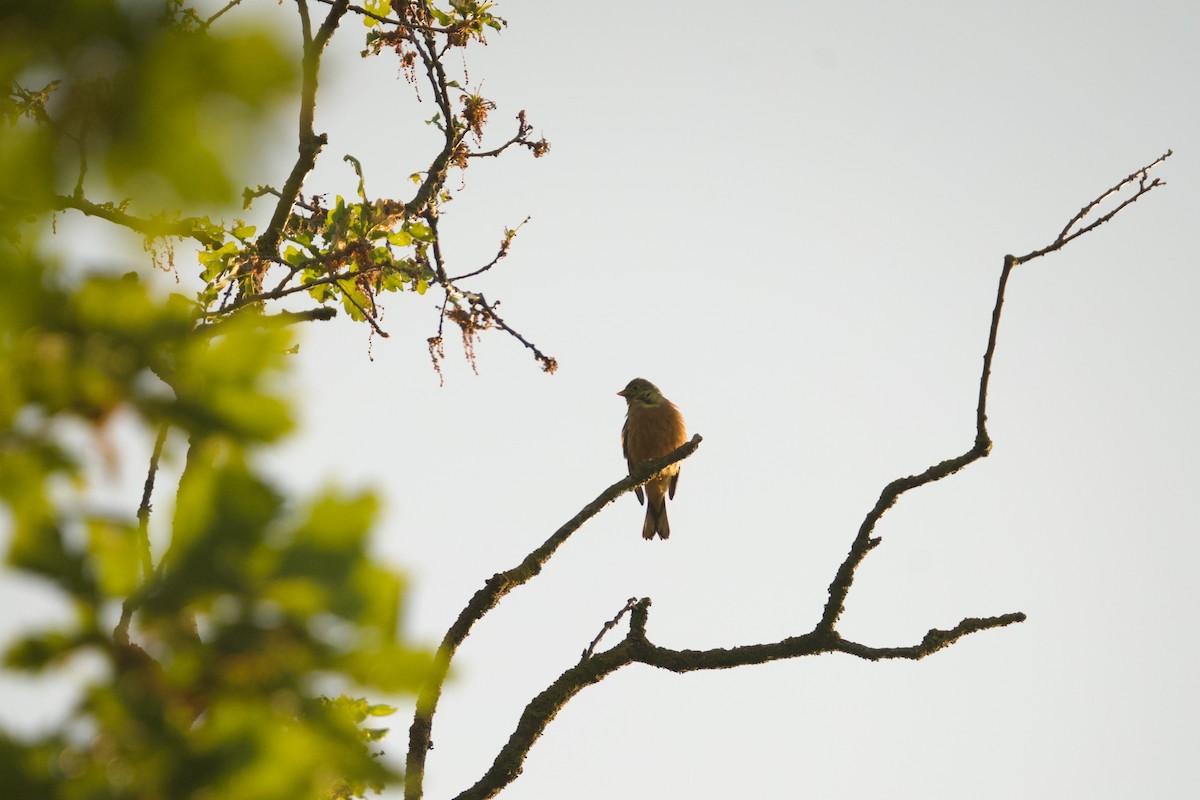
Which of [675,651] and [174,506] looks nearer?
[174,506]

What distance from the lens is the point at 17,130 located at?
102cm

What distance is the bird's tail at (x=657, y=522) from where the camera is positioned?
11234mm

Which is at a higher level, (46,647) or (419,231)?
(419,231)

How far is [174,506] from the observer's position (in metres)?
1.04

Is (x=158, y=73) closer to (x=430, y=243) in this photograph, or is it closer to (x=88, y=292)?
(x=88, y=292)

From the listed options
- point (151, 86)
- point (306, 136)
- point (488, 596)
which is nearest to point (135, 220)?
point (151, 86)

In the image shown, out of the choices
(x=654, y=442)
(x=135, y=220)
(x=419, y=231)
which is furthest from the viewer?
(x=654, y=442)

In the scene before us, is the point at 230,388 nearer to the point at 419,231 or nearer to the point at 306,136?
the point at 306,136

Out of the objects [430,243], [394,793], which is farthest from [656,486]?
[394,793]

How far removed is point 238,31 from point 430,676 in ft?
2.14

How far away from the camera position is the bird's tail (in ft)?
36.9

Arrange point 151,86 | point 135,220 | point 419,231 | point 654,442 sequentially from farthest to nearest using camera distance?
point 654,442 < point 419,231 < point 135,220 < point 151,86

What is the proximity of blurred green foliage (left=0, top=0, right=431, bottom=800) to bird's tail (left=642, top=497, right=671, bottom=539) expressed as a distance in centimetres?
1027

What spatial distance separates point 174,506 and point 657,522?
408 inches
